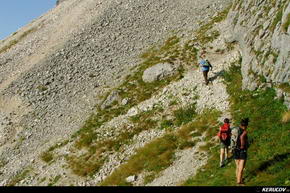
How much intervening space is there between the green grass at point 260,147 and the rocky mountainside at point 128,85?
782 millimetres

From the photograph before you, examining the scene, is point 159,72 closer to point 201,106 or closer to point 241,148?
point 201,106

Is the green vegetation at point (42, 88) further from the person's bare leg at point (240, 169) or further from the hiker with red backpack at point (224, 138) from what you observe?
the person's bare leg at point (240, 169)

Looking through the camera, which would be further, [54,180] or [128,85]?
[128,85]

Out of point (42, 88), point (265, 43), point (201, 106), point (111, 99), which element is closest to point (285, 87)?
point (265, 43)

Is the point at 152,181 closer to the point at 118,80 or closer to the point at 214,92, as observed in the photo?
the point at 214,92

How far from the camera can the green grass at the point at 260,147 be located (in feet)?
54.0

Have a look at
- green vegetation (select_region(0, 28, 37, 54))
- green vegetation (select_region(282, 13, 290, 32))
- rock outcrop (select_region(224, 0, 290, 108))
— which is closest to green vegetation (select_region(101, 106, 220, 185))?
rock outcrop (select_region(224, 0, 290, 108))

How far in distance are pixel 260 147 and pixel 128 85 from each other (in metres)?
20.0

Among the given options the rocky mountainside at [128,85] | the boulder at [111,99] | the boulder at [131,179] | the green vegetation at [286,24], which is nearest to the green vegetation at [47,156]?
the rocky mountainside at [128,85]

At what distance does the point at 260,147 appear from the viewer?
19406 mm

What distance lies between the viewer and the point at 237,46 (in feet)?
117

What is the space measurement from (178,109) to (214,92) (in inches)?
115

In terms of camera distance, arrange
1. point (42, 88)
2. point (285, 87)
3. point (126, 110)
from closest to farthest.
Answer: point (285, 87) → point (126, 110) → point (42, 88)

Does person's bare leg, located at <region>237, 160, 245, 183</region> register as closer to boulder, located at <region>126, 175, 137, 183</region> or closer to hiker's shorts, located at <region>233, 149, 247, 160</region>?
hiker's shorts, located at <region>233, 149, 247, 160</region>
